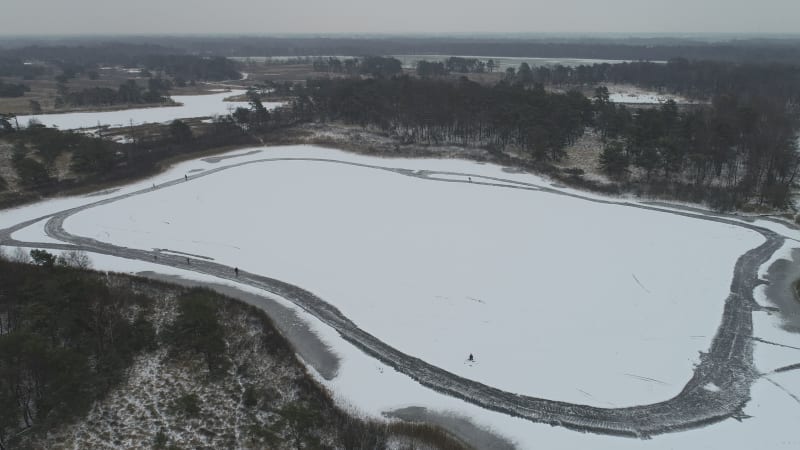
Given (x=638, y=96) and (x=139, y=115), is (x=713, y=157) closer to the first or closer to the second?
(x=638, y=96)

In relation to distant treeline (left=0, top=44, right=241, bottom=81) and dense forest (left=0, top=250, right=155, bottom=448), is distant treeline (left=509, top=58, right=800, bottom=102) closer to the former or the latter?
distant treeline (left=0, top=44, right=241, bottom=81)

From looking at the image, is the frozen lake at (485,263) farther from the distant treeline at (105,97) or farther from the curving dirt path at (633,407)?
the distant treeline at (105,97)

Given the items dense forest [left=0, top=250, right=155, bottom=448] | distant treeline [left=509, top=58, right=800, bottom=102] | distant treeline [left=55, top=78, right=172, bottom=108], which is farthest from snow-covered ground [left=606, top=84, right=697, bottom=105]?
distant treeline [left=55, top=78, right=172, bottom=108]

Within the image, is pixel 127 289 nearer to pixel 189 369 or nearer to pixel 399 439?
pixel 189 369

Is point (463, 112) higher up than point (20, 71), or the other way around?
point (20, 71)

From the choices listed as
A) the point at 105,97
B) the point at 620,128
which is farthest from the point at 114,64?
the point at 620,128

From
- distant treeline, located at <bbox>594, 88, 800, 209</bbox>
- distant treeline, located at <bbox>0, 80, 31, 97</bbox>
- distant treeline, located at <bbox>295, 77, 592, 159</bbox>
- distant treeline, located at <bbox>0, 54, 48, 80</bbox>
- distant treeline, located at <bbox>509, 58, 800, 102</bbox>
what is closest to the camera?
distant treeline, located at <bbox>594, 88, 800, 209</bbox>

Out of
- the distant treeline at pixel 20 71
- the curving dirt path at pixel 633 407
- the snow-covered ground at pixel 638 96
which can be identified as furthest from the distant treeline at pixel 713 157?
the distant treeline at pixel 20 71

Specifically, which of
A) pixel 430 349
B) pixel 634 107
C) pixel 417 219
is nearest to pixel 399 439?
pixel 430 349

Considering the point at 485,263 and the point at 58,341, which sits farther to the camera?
the point at 485,263
